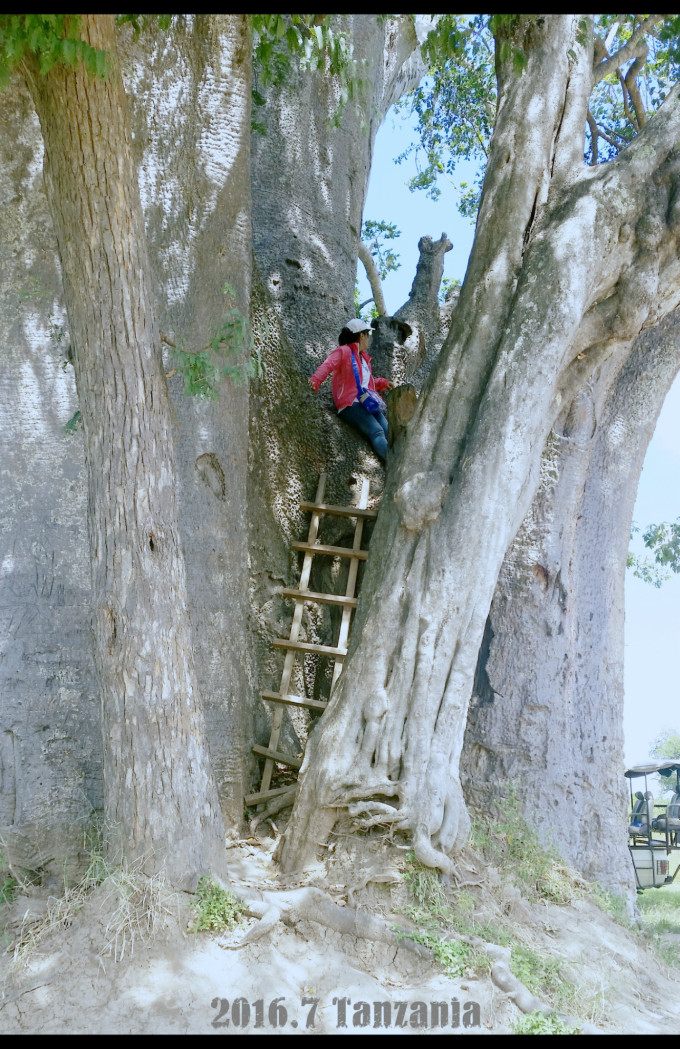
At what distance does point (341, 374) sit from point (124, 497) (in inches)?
106

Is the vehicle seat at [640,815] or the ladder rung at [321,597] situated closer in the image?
the ladder rung at [321,597]

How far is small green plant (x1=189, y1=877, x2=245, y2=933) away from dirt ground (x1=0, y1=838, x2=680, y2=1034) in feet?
0.12

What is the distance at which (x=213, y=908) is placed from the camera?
3744 mm

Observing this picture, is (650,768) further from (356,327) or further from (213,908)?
(213,908)

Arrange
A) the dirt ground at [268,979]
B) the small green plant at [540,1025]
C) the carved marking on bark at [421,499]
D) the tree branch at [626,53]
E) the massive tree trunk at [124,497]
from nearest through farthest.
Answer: the dirt ground at [268,979], the small green plant at [540,1025], the massive tree trunk at [124,497], the carved marking on bark at [421,499], the tree branch at [626,53]

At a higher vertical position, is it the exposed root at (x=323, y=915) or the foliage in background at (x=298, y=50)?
the foliage in background at (x=298, y=50)

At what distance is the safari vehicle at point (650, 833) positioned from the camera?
28.7ft

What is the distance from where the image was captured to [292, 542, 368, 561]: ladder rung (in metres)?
5.80

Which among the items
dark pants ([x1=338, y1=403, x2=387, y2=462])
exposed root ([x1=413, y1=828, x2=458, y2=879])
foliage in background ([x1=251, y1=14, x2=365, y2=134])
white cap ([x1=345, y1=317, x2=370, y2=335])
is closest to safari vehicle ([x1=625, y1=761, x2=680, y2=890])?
dark pants ([x1=338, y1=403, x2=387, y2=462])

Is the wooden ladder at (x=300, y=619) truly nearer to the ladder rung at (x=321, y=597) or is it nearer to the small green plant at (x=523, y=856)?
the ladder rung at (x=321, y=597)

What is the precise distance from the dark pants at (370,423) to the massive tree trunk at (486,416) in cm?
123

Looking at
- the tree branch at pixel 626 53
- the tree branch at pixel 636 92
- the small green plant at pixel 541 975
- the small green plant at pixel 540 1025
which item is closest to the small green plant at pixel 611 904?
the small green plant at pixel 541 975

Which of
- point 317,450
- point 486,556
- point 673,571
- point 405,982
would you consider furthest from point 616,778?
point 673,571

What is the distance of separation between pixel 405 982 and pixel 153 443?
2.50 metres
